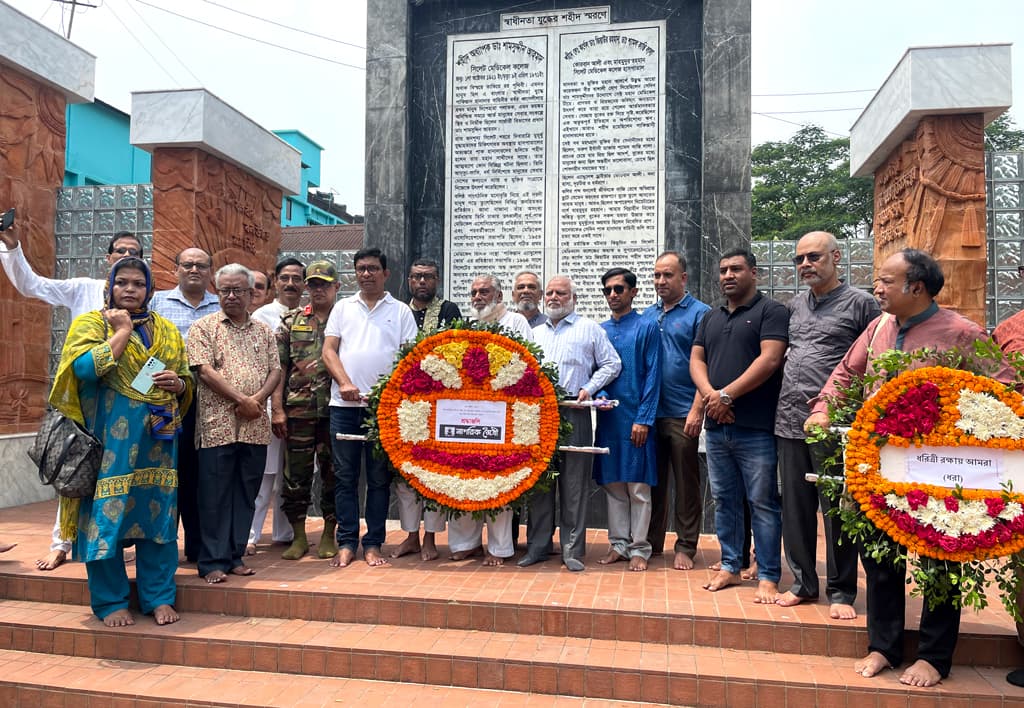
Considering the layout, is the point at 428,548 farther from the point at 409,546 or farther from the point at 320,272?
the point at 320,272

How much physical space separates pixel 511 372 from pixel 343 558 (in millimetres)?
1579

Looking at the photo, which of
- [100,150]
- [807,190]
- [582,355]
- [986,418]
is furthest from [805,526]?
[807,190]

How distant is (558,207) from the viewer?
6.61m

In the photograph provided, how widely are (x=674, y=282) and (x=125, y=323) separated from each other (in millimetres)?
3234

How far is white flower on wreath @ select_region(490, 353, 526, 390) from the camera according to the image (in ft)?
14.7

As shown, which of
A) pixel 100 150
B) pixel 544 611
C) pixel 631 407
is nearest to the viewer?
pixel 544 611

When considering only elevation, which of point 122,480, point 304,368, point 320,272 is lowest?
point 122,480

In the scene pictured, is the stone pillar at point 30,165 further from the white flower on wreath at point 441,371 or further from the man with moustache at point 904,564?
the man with moustache at point 904,564

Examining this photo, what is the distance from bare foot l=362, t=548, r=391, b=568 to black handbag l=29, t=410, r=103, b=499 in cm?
161

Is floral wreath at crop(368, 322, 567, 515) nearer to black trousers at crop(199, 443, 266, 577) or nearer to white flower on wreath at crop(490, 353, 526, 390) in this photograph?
white flower on wreath at crop(490, 353, 526, 390)

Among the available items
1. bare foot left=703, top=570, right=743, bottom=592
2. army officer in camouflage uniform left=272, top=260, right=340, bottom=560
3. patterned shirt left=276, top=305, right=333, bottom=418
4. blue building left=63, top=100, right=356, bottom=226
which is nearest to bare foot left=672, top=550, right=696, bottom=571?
bare foot left=703, top=570, right=743, bottom=592

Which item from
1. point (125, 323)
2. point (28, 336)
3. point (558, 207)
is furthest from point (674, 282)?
point (28, 336)

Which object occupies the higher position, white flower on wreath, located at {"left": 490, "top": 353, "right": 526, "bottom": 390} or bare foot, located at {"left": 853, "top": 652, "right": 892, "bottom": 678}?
white flower on wreath, located at {"left": 490, "top": 353, "right": 526, "bottom": 390}

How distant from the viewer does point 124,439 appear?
381 centimetres
